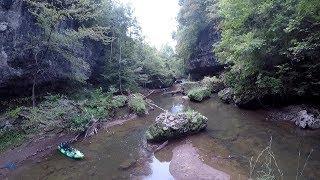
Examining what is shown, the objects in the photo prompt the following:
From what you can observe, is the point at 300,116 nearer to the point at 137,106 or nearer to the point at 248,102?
the point at 248,102

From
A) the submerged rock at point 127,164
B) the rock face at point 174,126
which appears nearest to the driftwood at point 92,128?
the rock face at point 174,126

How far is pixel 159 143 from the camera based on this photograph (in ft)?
48.1

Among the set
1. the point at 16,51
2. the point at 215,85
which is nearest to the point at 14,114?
the point at 16,51

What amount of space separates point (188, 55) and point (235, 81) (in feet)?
50.3

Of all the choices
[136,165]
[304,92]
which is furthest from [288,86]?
[136,165]

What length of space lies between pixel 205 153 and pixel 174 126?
2.32 meters

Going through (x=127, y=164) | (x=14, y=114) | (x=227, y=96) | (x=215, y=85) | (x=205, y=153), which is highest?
(x=227, y=96)

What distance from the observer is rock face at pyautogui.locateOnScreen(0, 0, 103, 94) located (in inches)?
651

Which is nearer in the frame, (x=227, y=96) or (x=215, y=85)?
(x=227, y=96)

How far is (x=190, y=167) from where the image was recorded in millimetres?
11836

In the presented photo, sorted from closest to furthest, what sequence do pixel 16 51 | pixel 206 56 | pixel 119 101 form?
1. pixel 16 51
2. pixel 119 101
3. pixel 206 56

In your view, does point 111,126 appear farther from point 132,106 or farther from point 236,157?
point 236,157

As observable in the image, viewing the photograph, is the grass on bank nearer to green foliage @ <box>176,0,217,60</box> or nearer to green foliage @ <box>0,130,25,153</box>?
green foliage @ <box>0,130,25,153</box>

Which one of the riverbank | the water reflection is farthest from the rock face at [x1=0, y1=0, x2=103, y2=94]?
the water reflection
